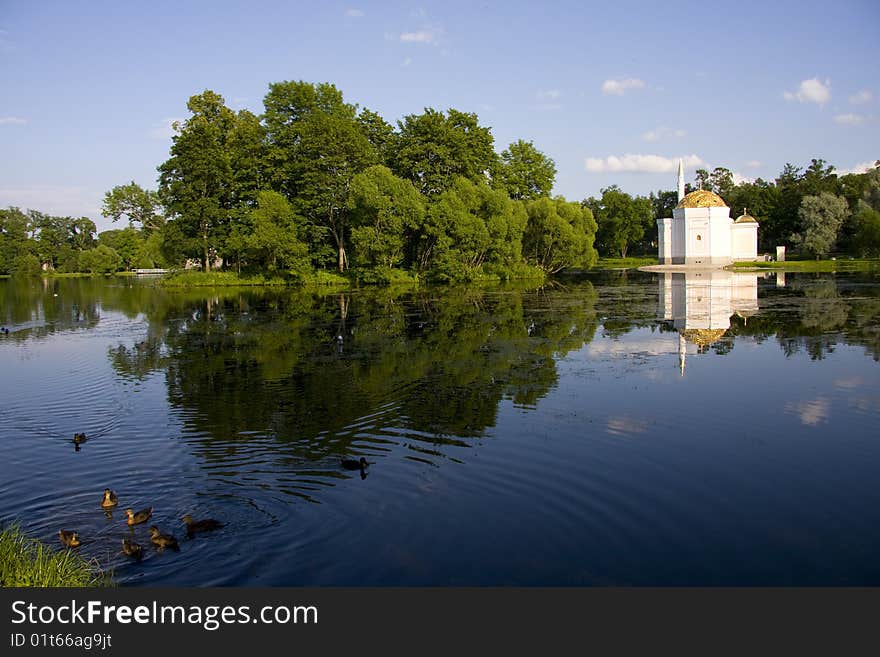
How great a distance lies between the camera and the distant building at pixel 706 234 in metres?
70.8

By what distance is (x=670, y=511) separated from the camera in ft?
25.1

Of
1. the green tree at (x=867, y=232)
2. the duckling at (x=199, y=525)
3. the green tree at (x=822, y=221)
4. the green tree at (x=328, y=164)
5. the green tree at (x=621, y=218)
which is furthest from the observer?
the green tree at (x=621, y=218)

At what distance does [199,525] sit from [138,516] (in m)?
0.90

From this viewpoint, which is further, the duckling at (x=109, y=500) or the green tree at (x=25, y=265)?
→ the green tree at (x=25, y=265)

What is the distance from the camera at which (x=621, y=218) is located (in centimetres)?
8938

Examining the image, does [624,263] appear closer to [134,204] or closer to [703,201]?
[703,201]

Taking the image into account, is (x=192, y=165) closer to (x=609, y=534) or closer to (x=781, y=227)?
(x=609, y=534)

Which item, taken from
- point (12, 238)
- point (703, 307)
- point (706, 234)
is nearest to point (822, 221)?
point (706, 234)

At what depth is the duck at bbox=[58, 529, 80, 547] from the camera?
705 centimetres

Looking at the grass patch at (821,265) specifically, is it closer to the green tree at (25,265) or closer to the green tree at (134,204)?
the green tree at (134,204)

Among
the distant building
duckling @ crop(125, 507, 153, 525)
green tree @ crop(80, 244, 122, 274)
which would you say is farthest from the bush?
duckling @ crop(125, 507, 153, 525)

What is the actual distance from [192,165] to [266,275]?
10502 mm

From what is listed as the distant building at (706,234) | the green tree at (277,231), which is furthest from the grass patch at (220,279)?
the distant building at (706,234)

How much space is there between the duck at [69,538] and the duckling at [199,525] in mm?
1109
